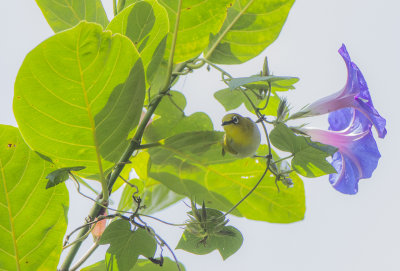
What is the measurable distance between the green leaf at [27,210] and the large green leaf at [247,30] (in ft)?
1.21

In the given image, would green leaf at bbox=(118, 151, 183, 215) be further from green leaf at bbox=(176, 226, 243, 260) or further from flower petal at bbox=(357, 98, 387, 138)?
flower petal at bbox=(357, 98, 387, 138)

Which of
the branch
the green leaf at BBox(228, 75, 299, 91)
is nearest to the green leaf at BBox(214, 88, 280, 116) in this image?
the green leaf at BBox(228, 75, 299, 91)

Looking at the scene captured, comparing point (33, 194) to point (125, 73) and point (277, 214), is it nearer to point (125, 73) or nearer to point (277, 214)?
point (125, 73)

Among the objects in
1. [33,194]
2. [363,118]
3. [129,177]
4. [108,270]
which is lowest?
[108,270]

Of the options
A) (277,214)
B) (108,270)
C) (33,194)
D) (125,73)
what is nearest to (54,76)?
(125,73)

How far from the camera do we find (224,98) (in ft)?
3.35

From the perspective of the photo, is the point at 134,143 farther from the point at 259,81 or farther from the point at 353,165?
the point at 353,165

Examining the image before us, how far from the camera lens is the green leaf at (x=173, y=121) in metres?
0.94

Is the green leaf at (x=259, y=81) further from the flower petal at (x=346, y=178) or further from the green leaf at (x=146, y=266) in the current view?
the green leaf at (x=146, y=266)

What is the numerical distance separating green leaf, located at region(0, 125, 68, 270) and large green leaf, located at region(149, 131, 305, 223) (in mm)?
209

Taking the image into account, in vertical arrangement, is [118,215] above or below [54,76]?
below

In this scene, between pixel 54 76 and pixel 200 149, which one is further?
pixel 200 149

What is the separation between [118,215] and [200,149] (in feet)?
0.62

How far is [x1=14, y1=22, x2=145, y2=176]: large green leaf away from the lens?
689 millimetres
